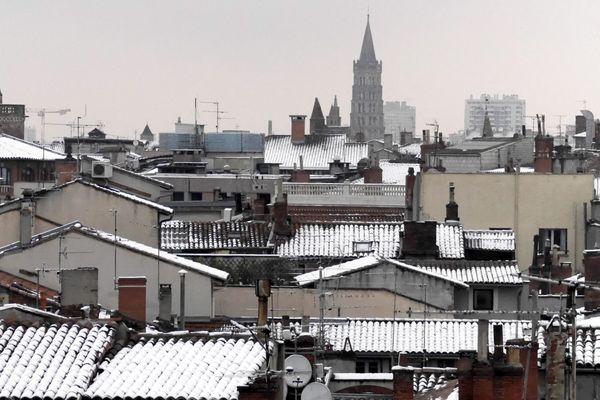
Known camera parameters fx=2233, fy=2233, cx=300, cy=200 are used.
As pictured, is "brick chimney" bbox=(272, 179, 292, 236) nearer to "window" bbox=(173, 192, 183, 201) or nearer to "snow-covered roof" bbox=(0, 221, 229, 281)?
"snow-covered roof" bbox=(0, 221, 229, 281)

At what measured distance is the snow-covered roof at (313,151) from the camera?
116 metres

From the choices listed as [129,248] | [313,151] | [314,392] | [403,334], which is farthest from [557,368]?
[313,151]

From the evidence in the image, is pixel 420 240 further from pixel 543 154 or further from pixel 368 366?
pixel 543 154

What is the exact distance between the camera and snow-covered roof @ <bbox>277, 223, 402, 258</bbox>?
60062 mm

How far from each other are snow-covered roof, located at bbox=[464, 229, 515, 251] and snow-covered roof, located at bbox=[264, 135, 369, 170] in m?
50.2

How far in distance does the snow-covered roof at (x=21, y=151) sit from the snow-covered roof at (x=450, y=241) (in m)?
39.1

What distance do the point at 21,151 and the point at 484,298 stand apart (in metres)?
51.3

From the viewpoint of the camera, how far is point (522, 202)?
7531cm

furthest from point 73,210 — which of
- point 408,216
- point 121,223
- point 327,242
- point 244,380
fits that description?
point 244,380

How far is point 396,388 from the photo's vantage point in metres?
34.9

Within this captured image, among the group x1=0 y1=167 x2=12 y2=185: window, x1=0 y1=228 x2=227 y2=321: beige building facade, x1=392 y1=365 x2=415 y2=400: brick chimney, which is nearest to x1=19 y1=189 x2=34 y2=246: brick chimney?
x1=0 y1=228 x2=227 y2=321: beige building facade

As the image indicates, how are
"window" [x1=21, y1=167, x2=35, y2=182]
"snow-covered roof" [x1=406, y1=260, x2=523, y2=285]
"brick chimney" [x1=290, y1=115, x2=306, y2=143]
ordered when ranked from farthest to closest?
1. "brick chimney" [x1=290, y1=115, x2=306, y2=143]
2. "window" [x1=21, y1=167, x2=35, y2=182]
3. "snow-covered roof" [x1=406, y1=260, x2=523, y2=285]

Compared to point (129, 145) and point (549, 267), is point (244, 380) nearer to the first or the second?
point (549, 267)

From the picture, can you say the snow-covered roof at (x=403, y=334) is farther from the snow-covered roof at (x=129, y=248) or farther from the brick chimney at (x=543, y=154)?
the brick chimney at (x=543, y=154)
